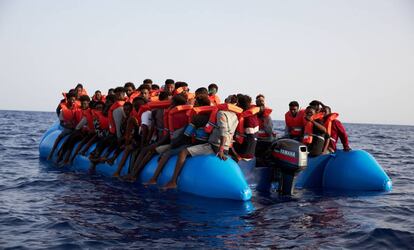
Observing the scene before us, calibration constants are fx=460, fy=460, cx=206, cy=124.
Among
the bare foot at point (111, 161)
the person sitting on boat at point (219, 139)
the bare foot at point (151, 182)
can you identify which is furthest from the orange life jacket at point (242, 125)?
the bare foot at point (111, 161)

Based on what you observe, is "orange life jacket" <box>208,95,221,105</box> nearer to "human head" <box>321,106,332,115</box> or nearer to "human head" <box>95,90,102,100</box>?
"human head" <box>321,106,332,115</box>

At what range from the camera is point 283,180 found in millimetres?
8047

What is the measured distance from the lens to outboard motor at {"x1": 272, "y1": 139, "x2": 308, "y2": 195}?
7727 millimetres

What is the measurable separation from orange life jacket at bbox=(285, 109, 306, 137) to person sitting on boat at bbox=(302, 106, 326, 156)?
0.83 feet

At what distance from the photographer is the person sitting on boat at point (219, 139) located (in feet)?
24.3

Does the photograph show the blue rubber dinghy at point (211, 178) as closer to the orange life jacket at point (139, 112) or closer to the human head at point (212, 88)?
the orange life jacket at point (139, 112)

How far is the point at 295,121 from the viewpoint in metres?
9.12

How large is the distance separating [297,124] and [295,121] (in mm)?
72

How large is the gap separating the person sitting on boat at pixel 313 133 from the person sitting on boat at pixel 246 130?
4.12ft

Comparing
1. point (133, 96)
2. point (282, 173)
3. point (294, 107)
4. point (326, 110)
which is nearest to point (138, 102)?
point (133, 96)

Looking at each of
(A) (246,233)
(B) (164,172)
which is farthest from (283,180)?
(A) (246,233)

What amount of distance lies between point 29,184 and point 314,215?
546 centimetres

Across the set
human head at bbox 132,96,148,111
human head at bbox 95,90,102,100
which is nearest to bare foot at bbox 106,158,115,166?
human head at bbox 132,96,148,111

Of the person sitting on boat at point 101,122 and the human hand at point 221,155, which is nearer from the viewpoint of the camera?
the human hand at point 221,155
